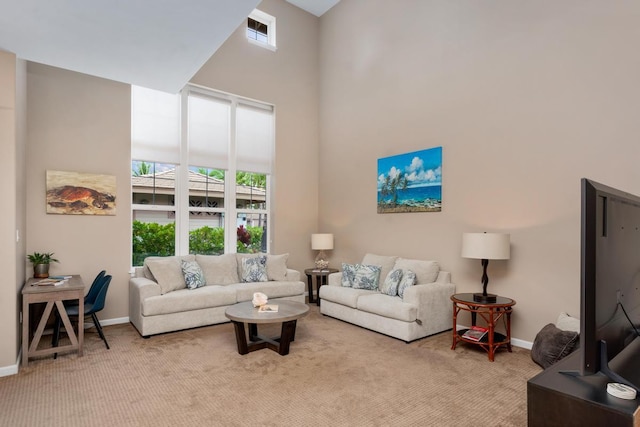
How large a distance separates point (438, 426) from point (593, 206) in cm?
189

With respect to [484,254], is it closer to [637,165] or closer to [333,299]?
[637,165]

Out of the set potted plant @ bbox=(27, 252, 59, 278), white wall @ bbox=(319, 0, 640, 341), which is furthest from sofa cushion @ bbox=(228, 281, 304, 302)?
potted plant @ bbox=(27, 252, 59, 278)

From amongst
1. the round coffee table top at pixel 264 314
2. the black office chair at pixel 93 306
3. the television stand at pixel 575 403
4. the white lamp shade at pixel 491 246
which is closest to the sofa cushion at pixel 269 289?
the round coffee table top at pixel 264 314

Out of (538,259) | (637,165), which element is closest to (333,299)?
(538,259)

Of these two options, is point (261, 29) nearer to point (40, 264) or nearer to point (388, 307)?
point (40, 264)

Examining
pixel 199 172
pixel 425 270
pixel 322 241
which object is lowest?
pixel 425 270

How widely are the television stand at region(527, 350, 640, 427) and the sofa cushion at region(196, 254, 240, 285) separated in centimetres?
450

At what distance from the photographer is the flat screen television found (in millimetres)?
1238

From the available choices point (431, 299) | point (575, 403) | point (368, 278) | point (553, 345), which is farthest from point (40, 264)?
point (553, 345)

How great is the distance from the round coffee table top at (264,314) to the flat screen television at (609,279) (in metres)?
2.74

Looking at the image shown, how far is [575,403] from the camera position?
1306mm

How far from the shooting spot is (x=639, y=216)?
1.63 meters

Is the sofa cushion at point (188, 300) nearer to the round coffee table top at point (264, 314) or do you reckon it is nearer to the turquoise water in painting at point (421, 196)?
the round coffee table top at point (264, 314)

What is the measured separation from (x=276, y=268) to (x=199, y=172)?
6.57ft
